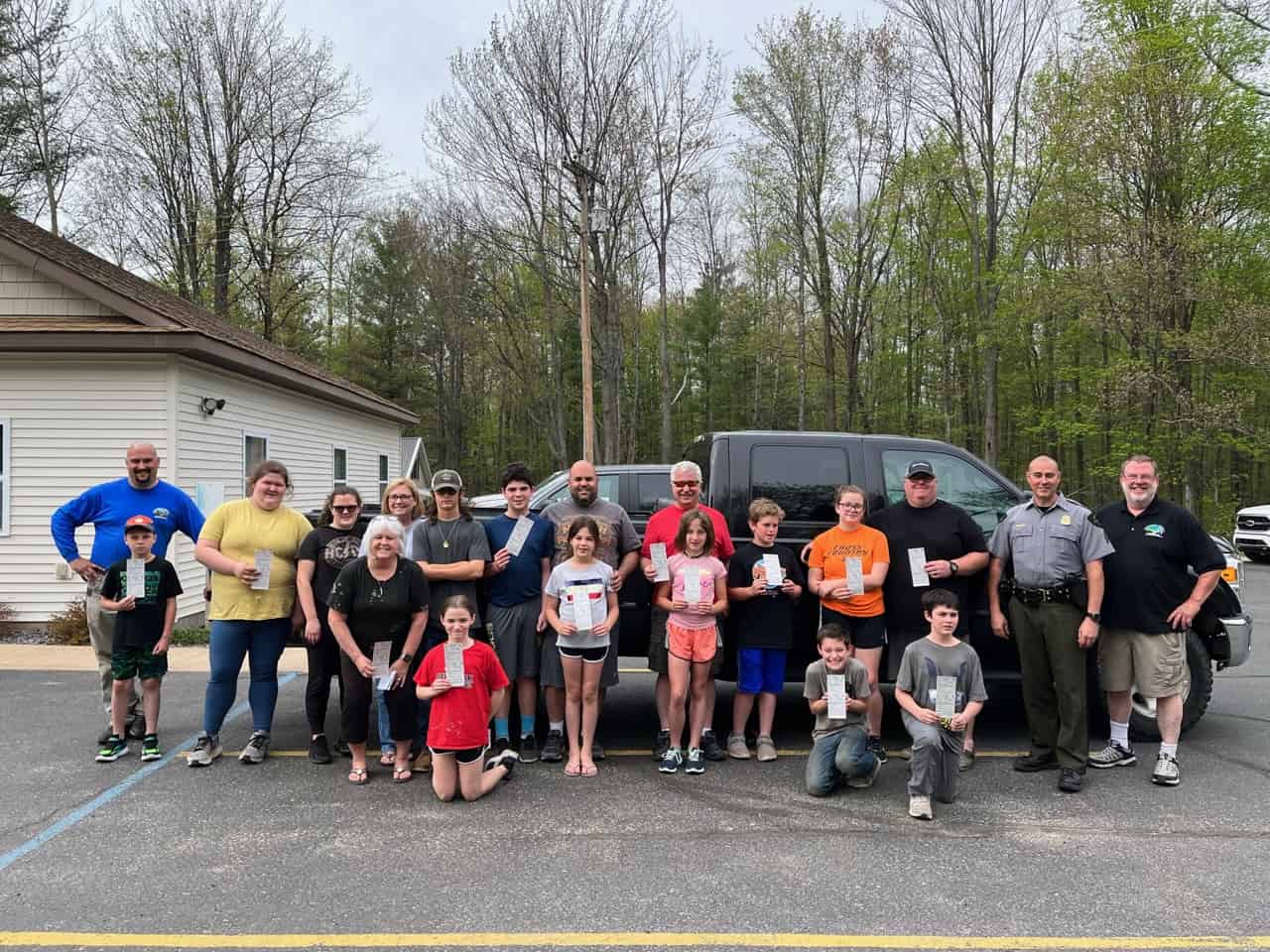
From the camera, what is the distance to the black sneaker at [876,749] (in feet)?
16.0

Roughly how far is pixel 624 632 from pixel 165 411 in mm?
7351

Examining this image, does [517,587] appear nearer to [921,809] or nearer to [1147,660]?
[921,809]

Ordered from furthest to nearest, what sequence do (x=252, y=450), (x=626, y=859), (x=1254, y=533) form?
(x=1254, y=533) < (x=252, y=450) < (x=626, y=859)

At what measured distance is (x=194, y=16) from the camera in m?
24.5

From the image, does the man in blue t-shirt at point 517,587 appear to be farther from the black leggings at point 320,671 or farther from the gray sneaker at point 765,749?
the gray sneaker at point 765,749

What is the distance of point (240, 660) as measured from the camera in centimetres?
520

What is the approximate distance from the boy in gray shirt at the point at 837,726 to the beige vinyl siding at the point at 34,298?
10300mm

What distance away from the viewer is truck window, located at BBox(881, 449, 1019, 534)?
18.9 feet

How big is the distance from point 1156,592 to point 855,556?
176 centimetres

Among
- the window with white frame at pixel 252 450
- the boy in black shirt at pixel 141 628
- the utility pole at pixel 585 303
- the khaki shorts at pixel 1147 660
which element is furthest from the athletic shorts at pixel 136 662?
the utility pole at pixel 585 303

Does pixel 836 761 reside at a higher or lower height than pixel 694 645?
lower

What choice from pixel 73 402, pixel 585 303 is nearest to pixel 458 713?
pixel 73 402

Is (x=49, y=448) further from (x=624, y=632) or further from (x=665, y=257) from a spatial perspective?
(x=665, y=257)

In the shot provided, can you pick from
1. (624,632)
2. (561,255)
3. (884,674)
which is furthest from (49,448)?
(561,255)
